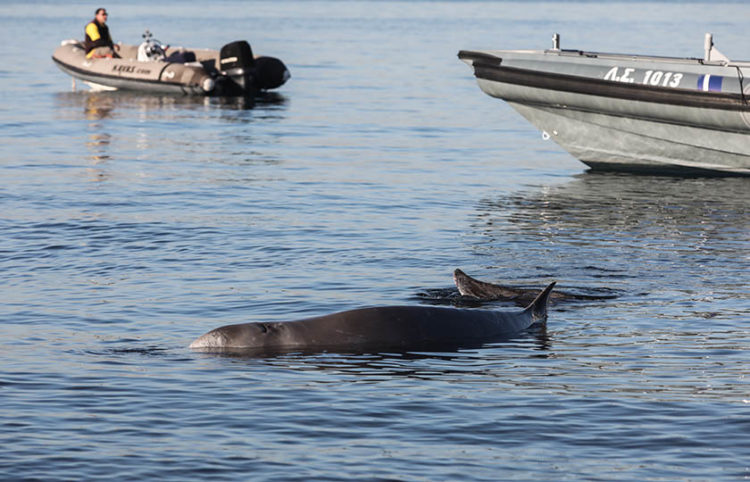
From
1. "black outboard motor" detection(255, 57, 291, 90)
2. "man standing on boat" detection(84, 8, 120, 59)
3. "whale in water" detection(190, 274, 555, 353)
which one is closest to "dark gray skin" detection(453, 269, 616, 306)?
"whale in water" detection(190, 274, 555, 353)

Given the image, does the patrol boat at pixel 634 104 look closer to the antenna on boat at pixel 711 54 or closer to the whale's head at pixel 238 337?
the antenna on boat at pixel 711 54

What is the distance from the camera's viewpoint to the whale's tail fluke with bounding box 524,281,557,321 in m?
10.9

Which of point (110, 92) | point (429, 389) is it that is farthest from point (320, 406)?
point (110, 92)

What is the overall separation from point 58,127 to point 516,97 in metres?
12.2

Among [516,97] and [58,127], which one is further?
[58,127]

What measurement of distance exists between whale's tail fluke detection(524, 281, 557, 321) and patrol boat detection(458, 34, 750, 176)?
8765 millimetres

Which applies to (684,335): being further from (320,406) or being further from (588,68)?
(588,68)

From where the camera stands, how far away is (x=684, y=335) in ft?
34.8

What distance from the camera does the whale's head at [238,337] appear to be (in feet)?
33.1

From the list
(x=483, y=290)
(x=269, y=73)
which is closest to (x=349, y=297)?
(x=483, y=290)

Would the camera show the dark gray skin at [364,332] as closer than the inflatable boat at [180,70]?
Yes

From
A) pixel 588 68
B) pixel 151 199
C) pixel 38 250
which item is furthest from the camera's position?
pixel 588 68

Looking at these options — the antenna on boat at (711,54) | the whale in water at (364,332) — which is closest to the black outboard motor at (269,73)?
the antenna on boat at (711,54)

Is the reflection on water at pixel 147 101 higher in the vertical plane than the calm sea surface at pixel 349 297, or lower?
higher
